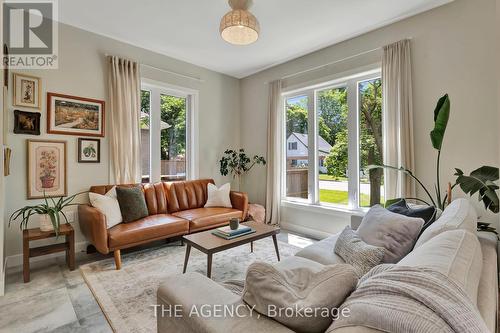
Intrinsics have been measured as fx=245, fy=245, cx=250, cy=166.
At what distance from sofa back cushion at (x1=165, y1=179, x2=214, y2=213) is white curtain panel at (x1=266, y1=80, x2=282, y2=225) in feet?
3.92

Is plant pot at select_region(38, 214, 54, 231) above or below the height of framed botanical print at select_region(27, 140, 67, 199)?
below

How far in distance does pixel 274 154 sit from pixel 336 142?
1108 mm

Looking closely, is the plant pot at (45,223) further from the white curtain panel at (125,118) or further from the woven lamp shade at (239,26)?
the woven lamp shade at (239,26)

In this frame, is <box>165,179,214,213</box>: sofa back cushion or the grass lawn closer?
the grass lawn

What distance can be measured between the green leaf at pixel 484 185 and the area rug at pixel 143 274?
78.7 inches

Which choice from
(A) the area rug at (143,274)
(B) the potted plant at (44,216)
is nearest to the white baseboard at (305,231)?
(A) the area rug at (143,274)

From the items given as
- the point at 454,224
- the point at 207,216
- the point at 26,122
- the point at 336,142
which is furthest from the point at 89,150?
the point at 454,224

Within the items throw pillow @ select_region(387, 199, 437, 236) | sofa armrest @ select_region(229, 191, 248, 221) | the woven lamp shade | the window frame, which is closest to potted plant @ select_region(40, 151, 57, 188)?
the window frame

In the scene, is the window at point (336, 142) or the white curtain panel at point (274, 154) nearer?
the window at point (336, 142)

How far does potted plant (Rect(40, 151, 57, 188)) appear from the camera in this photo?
3.04 metres

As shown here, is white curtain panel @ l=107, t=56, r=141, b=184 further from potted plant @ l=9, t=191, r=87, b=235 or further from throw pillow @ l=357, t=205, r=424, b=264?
throw pillow @ l=357, t=205, r=424, b=264

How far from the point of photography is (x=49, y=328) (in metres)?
1.78

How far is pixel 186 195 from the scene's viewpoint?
407 centimetres

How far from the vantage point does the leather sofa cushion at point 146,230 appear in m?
2.71
